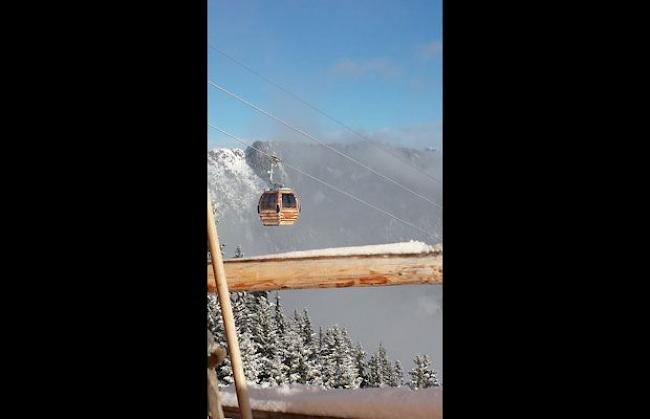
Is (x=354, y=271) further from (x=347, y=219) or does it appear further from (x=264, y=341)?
(x=347, y=219)

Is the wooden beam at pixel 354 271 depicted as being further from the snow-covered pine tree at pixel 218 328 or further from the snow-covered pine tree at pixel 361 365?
the snow-covered pine tree at pixel 361 365

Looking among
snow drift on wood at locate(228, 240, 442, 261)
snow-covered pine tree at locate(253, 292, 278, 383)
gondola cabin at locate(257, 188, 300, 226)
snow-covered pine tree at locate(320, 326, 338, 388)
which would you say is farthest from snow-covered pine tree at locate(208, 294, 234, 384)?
snow drift on wood at locate(228, 240, 442, 261)

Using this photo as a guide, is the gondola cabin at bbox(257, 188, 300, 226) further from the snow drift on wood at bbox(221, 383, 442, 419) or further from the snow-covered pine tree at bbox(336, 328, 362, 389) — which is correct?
the snow-covered pine tree at bbox(336, 328, 362, 389)

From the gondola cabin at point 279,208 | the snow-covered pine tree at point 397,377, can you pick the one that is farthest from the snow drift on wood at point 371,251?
the snow-covered pine tree at point 397,377
